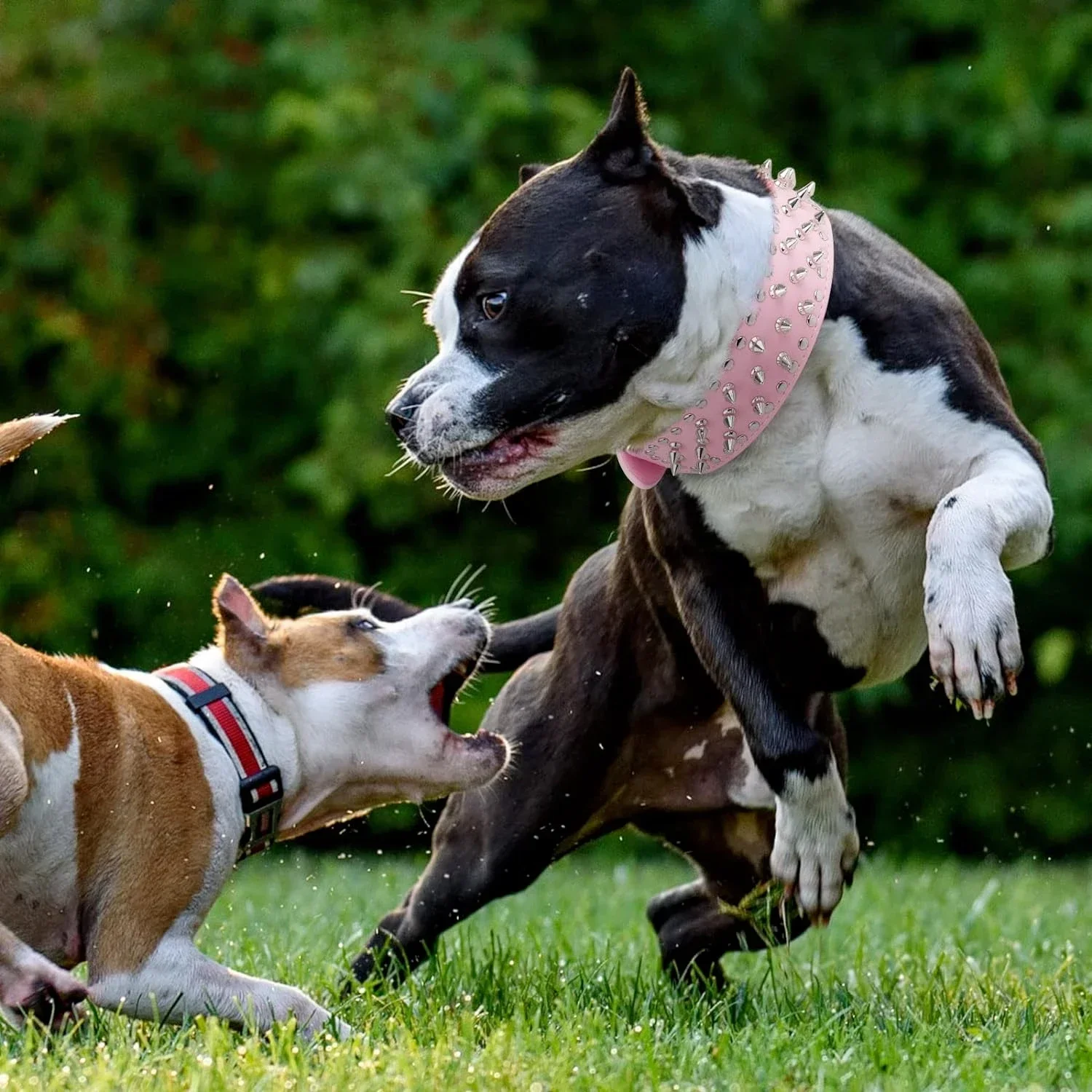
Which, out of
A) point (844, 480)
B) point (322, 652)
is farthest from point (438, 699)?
point (844, 480)

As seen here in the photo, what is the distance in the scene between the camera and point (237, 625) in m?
4.34

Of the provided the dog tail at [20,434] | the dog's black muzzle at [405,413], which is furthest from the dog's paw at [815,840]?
the dog tail at [20,434]

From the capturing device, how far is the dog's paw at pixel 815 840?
3.96 meters

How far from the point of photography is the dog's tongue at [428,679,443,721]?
14.9 ft

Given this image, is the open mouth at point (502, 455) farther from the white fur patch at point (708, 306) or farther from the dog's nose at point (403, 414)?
the white fur patch at point (708, 306)

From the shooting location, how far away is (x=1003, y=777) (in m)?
10.8

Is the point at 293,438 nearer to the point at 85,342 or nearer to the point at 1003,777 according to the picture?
the point at 85,342

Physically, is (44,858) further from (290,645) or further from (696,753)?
(696,753)

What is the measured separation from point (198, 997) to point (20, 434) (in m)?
1.17

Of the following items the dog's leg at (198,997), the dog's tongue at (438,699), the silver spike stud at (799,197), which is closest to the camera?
the dog's leg at (198,997)

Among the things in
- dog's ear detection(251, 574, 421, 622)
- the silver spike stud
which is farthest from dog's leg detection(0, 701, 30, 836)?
the silver spike stud

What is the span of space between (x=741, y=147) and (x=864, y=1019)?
7.67 metres

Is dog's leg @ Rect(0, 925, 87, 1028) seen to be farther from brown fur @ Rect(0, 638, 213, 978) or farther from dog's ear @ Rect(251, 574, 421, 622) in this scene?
dog's ear @ Rect(251, 574, 421, 622)

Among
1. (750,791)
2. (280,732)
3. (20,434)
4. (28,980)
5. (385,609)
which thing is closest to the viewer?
(28,980)
